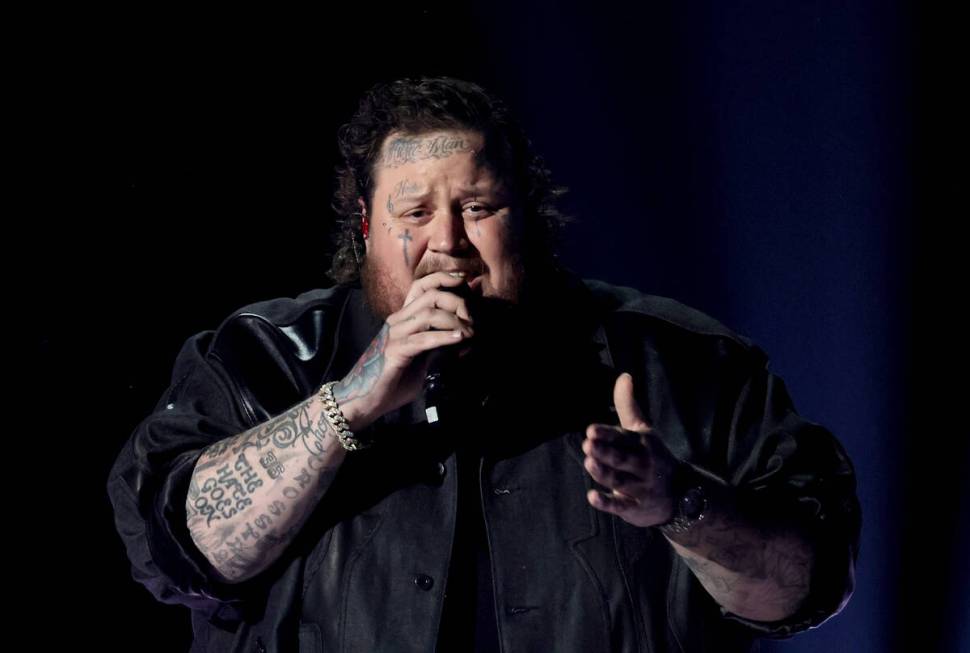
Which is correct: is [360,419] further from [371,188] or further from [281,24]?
[281,24]

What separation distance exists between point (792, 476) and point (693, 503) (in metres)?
0.29

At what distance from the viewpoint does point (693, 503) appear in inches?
60.7

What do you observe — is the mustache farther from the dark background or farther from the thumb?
the dark background

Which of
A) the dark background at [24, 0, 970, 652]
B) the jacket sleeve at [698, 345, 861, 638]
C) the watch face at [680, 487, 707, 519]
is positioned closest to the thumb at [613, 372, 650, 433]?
the watch face at [680, 487, 707, 519]

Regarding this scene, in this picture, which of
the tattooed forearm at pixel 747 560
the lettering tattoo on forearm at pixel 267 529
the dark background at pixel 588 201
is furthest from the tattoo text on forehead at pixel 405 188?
the tattooed forearm at pixel 747 560

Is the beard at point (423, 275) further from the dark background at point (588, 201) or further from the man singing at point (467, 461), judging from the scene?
the dark background at point (588, 201)

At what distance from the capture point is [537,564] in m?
1.72

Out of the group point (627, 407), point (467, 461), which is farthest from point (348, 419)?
point (627, 407)

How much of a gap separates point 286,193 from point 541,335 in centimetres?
79

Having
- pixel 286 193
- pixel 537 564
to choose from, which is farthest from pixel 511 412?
pixel 286 193

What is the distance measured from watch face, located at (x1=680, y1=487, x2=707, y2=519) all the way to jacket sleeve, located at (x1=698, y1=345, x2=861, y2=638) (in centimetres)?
12

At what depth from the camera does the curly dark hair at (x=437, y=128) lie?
1929mm

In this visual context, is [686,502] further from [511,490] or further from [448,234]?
[448,234]

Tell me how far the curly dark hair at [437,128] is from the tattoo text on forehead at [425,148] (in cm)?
2
